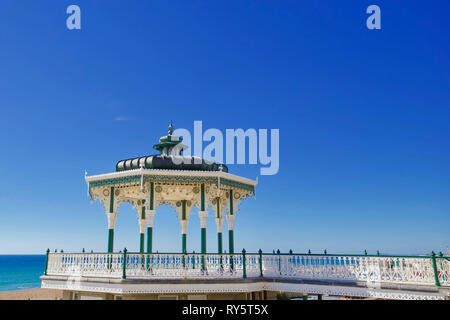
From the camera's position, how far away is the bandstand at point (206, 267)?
33.2 ft

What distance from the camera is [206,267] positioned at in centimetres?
1205

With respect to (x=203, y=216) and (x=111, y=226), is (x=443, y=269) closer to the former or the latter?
(x=203, y=216)

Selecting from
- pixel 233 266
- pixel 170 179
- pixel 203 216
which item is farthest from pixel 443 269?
pixel 170 179

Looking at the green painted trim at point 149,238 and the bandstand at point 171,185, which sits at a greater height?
the bandstand at point 171,185

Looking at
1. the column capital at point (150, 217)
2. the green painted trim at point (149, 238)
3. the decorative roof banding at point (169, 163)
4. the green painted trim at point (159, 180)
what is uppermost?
the decorative roof banding at point (169, 163)

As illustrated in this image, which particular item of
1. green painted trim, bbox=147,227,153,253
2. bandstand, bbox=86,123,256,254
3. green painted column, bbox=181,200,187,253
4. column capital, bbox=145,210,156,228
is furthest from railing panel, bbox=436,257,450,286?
green painted column, bbox=181,200,187,253

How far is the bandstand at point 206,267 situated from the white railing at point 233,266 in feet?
0.09

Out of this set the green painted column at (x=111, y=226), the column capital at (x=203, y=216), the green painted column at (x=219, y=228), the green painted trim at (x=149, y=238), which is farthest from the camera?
the green painted column at (x=219, y=228)

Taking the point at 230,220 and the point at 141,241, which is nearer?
the point at 230,220

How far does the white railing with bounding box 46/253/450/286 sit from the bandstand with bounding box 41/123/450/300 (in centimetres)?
3

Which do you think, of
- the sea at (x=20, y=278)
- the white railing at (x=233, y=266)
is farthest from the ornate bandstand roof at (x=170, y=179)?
the sea at (x=20, y=278)

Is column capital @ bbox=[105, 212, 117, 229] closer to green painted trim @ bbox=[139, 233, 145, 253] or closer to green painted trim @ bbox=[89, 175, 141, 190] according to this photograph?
green painted trim @ bbox=[89, 175, 141, 190]

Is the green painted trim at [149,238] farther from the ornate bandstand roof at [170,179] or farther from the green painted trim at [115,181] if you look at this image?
the green painted trim at [115,181]

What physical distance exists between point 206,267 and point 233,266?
916 mm
